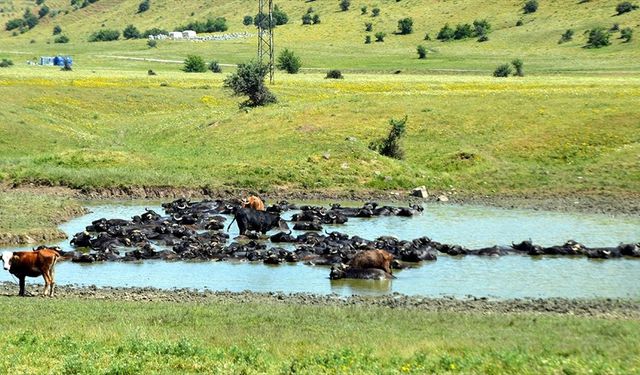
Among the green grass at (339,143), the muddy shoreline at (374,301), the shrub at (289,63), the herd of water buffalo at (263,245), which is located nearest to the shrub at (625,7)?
the shrub at (289,63)

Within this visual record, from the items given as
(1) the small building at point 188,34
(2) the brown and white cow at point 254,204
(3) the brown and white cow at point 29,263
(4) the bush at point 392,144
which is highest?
(3) the brown and white cow at point 29,263

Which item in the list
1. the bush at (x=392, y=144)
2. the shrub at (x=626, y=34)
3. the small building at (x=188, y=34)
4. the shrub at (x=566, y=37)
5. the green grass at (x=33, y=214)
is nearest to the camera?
the green grass at (x=33, y=214)

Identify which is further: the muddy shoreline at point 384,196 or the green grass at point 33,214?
the muddy shoreline at point 384,196

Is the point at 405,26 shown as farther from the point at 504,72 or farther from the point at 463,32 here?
the point at 504,72

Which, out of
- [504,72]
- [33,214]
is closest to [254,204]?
[33,214]

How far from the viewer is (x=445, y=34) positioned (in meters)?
159

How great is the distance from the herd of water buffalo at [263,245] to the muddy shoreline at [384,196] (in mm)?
6484

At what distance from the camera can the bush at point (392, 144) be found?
173 feet

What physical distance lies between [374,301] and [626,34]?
11812 cm

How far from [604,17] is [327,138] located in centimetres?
10552

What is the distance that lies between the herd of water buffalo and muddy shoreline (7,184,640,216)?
6484mm

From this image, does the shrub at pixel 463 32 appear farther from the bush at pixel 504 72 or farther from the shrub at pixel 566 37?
the bush at pixel 504 72

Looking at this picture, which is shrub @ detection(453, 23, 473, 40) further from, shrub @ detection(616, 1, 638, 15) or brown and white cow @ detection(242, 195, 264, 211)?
brown and white cow @ detection(242, 195, 264, 211)

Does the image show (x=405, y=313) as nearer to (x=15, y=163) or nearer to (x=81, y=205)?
(x=81, y=205)
